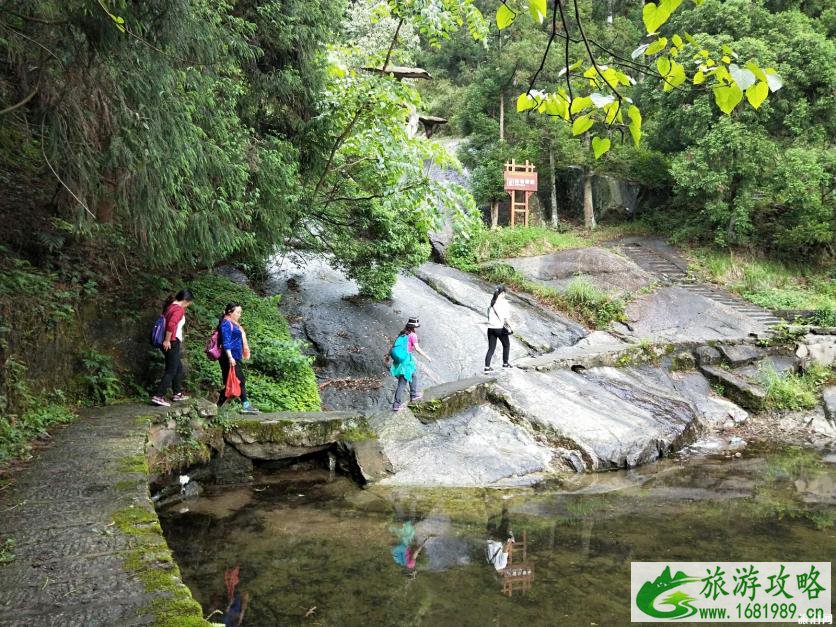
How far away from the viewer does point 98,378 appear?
306 inches

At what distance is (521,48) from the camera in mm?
22875

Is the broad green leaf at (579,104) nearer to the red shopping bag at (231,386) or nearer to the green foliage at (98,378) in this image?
the red shopping bag at (231,386)

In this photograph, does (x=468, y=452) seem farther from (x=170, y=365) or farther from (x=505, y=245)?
(x=505, y=245)

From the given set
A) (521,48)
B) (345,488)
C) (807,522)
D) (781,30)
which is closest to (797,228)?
(781,30)

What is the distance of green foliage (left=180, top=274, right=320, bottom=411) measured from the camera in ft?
29.1

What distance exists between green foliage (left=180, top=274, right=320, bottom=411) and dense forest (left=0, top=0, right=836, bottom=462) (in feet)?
0.40

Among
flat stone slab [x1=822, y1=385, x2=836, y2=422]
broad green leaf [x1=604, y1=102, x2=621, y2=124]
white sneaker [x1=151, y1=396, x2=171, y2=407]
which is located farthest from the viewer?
flat stone slab [x1=822, y1=385, x2=836, y2=422]

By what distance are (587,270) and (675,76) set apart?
655 inches

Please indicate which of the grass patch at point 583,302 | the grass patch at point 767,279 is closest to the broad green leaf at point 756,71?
the grass patch at point 583,302

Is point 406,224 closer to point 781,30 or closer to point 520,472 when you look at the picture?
point 520,472

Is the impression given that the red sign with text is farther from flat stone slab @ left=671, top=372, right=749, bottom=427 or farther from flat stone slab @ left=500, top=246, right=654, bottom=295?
flat stone slab @ left=671, top=372, right=749, bottom=427

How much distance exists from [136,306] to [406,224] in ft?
18.2

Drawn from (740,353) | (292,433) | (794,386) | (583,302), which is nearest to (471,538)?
(292,433)

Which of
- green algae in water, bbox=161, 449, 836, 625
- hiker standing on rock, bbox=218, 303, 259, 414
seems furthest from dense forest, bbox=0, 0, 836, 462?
green algae in water, bbox=161, 449, 836, 625
